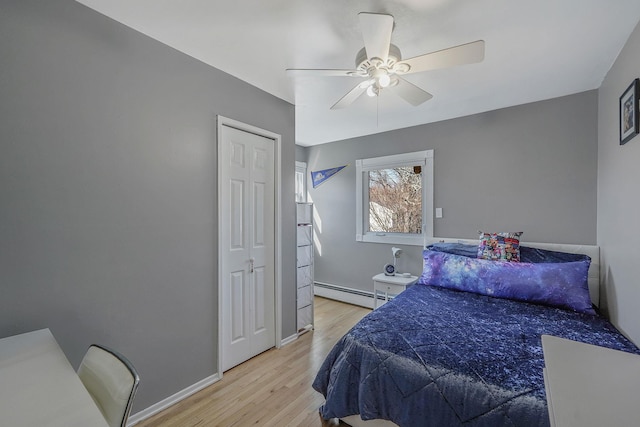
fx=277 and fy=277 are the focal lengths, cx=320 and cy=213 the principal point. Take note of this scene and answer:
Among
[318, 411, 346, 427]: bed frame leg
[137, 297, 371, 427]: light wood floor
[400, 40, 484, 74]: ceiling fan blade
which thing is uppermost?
[400, 40, 484, 74]: ceiling fan blade

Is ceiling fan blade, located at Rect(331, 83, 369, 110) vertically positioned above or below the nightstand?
above

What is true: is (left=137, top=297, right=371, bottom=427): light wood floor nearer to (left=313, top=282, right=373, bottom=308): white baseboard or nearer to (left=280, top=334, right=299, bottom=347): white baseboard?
(left=280, top=334, right=299, bottom=347): white baseboard

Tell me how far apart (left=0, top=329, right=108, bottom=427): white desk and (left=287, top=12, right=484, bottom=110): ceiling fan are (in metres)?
1.84

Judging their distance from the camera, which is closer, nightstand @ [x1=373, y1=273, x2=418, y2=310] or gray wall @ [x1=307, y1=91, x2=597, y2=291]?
gray wall @ [x1=307, y1=91, x2=597, y2=291]

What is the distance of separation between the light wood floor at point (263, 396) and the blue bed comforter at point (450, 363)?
34 cm

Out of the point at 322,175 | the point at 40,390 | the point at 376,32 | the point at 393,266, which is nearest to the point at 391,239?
the point at 393,266

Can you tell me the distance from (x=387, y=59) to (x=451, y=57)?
14.0 inches

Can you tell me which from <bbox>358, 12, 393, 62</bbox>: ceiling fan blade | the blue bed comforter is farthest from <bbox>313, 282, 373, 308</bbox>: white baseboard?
<bbox>358, 12, 393, 62</bbox>: ceiling fan blade

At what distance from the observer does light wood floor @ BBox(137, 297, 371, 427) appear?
71.5 inches

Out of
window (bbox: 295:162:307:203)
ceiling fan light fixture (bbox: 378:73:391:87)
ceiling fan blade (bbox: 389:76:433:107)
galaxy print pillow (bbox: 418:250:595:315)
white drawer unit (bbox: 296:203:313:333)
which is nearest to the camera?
ceiling fan light fixture (bbox: 378:73:391:87)

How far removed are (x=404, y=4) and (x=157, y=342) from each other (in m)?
2.61

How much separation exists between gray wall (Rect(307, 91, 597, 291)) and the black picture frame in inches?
32.2

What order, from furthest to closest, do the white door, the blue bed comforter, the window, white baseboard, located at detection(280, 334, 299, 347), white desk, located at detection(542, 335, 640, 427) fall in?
the window
white baseboard, located at detection(280, 334, 299, 347)
the white door
the blue bed comforter
white desk, located at detection(542, 335, 640, 427)

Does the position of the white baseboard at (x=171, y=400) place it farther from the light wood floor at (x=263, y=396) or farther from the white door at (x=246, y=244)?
the white door at (x=246, y=244)
